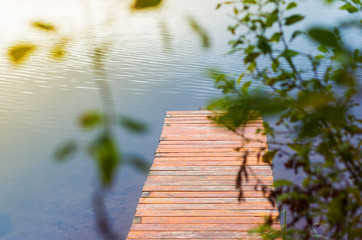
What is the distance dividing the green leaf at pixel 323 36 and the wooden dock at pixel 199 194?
145 cm

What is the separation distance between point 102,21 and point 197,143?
3723 mm

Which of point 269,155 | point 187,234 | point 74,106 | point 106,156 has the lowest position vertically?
point 74,106

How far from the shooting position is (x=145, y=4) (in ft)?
1.53

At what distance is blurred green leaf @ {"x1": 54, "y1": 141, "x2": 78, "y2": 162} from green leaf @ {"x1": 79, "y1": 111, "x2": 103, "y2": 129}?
0.04m

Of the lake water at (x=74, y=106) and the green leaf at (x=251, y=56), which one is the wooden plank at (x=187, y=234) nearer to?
the lake water at (x=74, y=106)

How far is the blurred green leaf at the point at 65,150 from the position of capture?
39 cm

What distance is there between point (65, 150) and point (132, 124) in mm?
65

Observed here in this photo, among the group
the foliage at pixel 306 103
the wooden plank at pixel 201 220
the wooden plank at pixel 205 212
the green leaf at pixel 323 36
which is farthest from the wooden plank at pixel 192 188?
the green leaf at pixel 323 36

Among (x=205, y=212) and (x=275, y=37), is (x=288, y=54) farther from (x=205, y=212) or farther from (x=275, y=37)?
(x=205, y=212)

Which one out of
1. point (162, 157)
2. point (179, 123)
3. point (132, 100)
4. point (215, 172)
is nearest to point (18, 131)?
point (132, 100)

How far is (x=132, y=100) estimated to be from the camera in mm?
6379

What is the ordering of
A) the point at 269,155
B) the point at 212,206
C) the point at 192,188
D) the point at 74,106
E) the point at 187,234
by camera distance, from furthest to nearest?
the point at 74,106
the point at 192,188
the point at 212,206
the point at 187,234
the point at 269,155

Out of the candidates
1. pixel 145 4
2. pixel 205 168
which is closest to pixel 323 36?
pixel 145 4

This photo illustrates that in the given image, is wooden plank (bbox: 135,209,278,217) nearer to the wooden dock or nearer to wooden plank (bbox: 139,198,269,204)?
the wooden dock
